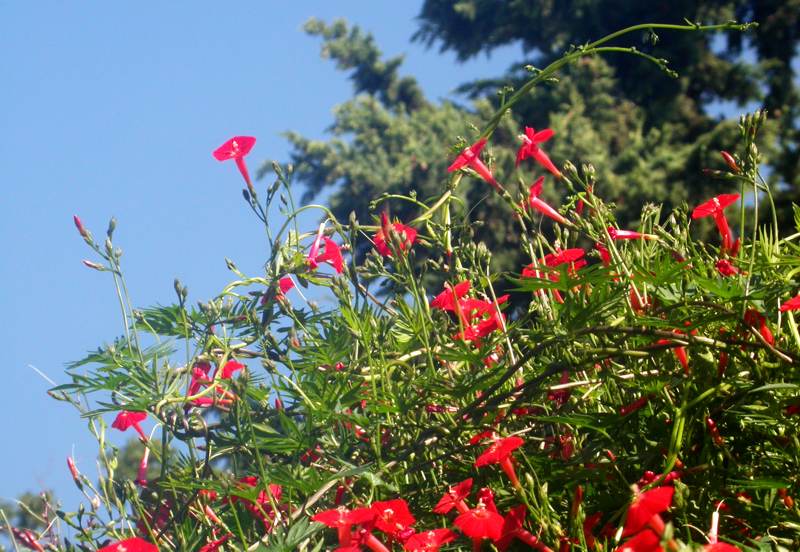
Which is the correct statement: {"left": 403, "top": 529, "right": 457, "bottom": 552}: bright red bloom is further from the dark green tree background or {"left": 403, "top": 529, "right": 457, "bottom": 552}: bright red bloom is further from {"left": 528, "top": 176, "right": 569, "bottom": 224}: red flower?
the dark green tree background

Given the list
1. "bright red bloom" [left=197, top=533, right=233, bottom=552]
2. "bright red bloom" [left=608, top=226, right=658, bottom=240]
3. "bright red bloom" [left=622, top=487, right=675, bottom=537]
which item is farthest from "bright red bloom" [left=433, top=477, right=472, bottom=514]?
"bright red bloom" [left=608, top=226, right=658, bottom=240]

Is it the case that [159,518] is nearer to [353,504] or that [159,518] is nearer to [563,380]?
[353,504]

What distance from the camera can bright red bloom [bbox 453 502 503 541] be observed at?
115 cm

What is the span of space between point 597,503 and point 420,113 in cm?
2046

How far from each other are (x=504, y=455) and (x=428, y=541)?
134mm

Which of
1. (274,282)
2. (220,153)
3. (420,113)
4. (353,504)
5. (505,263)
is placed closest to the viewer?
(353,504)

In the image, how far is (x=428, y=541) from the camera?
1184 millimetres

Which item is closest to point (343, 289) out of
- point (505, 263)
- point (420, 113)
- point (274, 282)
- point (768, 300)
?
point (274, 282)

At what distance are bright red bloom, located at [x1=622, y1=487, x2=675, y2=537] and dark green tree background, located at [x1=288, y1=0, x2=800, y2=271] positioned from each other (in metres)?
14.2

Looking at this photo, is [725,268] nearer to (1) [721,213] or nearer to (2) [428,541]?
(1) [721,213]

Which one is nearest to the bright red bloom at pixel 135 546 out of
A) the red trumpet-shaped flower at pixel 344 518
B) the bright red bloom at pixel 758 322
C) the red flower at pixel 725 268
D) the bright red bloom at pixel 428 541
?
the red trumpet-shaped flower at pixel 344 518

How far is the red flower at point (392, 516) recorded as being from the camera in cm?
120

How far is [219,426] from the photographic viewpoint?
56.2 inches

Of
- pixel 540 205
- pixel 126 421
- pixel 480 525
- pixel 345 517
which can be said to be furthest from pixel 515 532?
pixel 126 421
